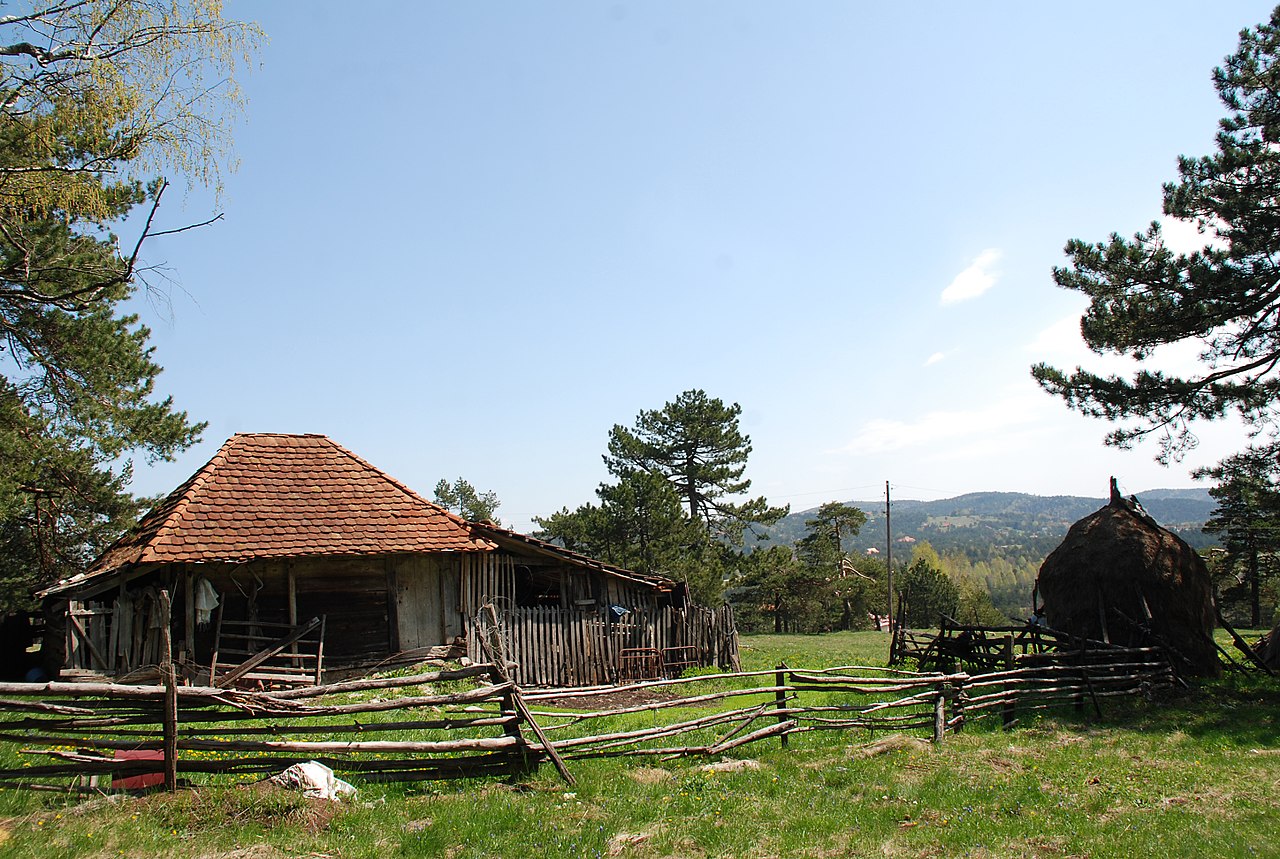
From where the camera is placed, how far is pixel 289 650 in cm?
1417

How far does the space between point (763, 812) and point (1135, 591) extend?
1147 centimetres

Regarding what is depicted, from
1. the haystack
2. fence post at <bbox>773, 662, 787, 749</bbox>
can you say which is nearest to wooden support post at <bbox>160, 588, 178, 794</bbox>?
fence post at <bbox>773, 662, 787, 749</bbox>

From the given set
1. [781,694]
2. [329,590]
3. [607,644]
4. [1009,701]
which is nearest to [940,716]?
[1009,701]

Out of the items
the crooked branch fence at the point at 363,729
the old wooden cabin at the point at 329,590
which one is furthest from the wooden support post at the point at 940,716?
the old wooden cabin at the point at 329,590

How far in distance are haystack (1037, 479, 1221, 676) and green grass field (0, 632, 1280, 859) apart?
531 cm

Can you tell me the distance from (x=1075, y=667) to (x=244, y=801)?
1193 centimetres

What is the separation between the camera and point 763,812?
653cm

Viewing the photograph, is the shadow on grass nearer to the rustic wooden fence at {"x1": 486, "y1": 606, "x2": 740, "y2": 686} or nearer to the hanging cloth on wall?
the rustic wooden fence at {"x1": 486, "y1": 606, "x2": 740, "y2": 686}

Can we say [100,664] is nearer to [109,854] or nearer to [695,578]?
[109,854]

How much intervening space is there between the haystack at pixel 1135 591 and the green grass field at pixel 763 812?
5.31m

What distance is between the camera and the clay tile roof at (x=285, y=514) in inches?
533

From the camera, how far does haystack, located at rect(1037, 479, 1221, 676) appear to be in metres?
14.1

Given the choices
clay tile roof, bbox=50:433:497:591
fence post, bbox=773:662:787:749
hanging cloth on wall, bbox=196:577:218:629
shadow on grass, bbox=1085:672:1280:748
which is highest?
clay tile roof, bbox=50:433:497:591

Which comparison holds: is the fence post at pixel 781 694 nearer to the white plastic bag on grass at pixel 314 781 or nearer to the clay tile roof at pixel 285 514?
the white plastic bag on grass at pixel 314 781
